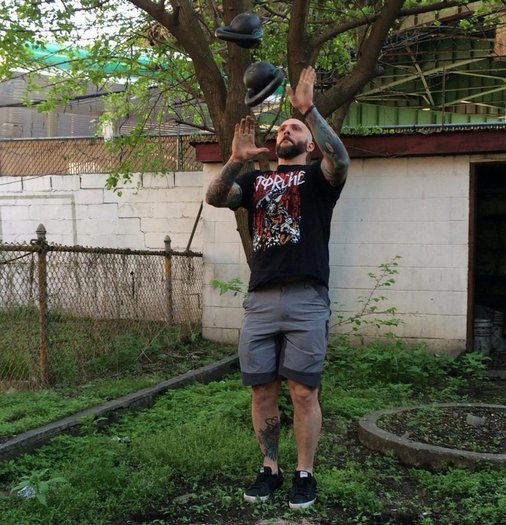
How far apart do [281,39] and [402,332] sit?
3717 mm

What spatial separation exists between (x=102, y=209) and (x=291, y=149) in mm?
6882

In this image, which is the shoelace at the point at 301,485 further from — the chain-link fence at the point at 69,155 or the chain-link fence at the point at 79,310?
the chain-link fence at the point at 69,155

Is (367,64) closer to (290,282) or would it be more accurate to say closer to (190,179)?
(290,282)

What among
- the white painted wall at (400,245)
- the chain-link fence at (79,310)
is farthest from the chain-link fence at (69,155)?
the chain-link fence at (79,310)

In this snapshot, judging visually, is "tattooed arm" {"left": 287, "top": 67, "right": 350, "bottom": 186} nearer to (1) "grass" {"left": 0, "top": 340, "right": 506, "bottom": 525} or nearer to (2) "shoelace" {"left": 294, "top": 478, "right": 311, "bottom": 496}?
(2) "shoelace" {"left": 294, "top": 478, "right": 311, "bottom": 496}

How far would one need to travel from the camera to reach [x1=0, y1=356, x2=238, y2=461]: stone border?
4.00 metres

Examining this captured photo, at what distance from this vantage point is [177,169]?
9531mm

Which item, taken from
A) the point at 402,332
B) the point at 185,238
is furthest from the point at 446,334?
the point at 185,238

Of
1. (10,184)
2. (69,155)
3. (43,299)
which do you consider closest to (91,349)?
(43,299)

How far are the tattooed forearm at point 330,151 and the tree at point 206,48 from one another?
1409 mm

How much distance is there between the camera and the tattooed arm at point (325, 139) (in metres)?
3.17

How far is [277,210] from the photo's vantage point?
338cm

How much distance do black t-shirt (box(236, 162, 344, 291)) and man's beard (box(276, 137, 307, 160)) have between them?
0.07 m

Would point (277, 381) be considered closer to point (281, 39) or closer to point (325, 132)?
point (325, 132)
